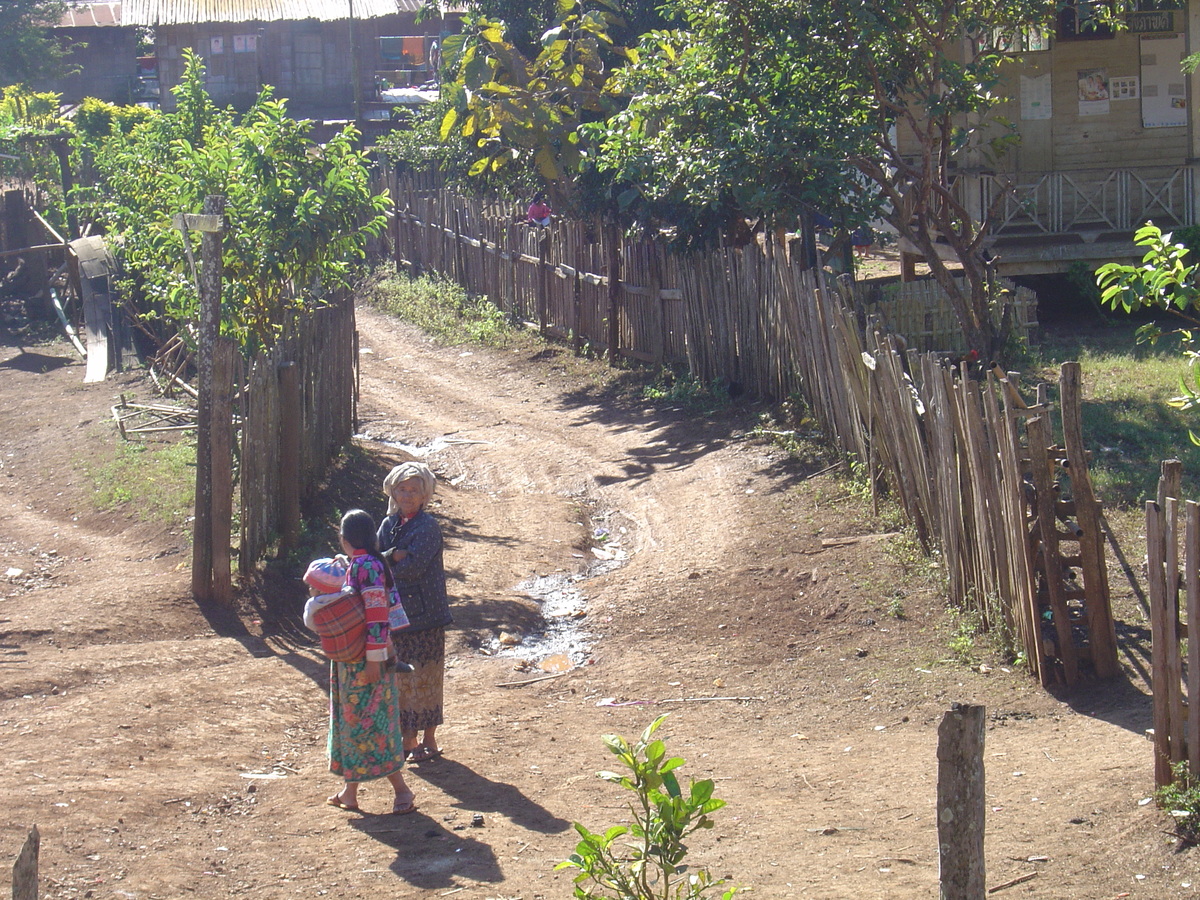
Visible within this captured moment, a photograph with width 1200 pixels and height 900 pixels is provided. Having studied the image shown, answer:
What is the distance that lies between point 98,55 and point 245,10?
5352 mm

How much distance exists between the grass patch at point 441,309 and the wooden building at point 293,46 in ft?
37.3

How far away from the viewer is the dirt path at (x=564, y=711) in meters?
4.16

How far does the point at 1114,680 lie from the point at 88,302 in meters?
14.4

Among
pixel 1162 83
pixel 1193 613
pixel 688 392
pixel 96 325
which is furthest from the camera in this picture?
pixel 96 325

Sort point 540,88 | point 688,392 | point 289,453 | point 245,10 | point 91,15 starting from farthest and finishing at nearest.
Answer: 1. point 91,15
2. point 245,10
3. point 540,88
4. point 688,392
5. point 289,453

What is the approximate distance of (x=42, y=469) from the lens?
1126 cm

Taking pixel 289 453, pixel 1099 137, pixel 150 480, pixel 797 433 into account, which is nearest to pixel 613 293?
pixel 797 433

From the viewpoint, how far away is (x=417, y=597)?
5.38 meters

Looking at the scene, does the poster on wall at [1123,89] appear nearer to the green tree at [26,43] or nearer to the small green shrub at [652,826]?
the small green shrub at [652,826]

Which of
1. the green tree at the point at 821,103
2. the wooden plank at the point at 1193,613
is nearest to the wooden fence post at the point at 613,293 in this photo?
the green tree at the point at 821,103

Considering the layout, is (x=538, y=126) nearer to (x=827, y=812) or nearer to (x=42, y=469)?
(x=42, y=469)

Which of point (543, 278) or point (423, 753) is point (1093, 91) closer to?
point (543, 278)

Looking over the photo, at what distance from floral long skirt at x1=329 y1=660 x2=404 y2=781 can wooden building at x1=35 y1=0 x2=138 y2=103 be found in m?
31.6

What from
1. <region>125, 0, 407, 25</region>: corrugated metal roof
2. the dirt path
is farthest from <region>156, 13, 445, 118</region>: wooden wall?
the dirt path
